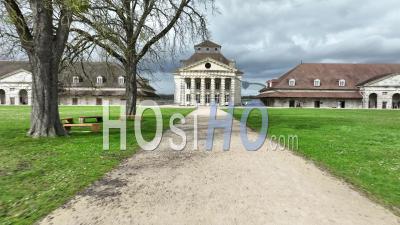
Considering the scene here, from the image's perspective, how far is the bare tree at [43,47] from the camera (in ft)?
38.6

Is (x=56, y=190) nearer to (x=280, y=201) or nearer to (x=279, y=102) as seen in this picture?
(x=280, y=201)

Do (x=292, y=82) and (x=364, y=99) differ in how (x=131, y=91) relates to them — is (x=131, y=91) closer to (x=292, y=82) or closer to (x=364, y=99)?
(x=292, y=82)

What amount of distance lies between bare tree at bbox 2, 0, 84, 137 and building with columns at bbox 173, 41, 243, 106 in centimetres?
6766

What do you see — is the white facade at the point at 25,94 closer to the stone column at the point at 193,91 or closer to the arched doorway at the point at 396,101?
the stone column at the point at 193,91

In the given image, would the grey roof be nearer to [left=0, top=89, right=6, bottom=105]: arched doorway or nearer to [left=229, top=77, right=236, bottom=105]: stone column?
[left=229, top=77, right=236, bottom=105]: stone column

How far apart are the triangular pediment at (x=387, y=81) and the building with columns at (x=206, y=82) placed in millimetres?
30129

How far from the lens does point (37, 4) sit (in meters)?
11.8

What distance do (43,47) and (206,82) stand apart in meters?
73.0

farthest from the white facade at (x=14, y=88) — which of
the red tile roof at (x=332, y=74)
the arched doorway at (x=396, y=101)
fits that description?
the arched doorway at (x=396, y=101)

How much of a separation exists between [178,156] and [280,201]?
4.47 metres

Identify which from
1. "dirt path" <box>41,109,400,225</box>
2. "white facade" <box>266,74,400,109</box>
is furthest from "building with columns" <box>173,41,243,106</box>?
"dirt path" <box>41,109,400,225</box>

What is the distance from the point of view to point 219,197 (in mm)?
5535

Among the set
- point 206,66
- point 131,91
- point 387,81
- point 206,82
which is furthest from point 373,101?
point 131,91

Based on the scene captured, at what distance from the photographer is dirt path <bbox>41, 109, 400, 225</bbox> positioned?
4.62 metres
